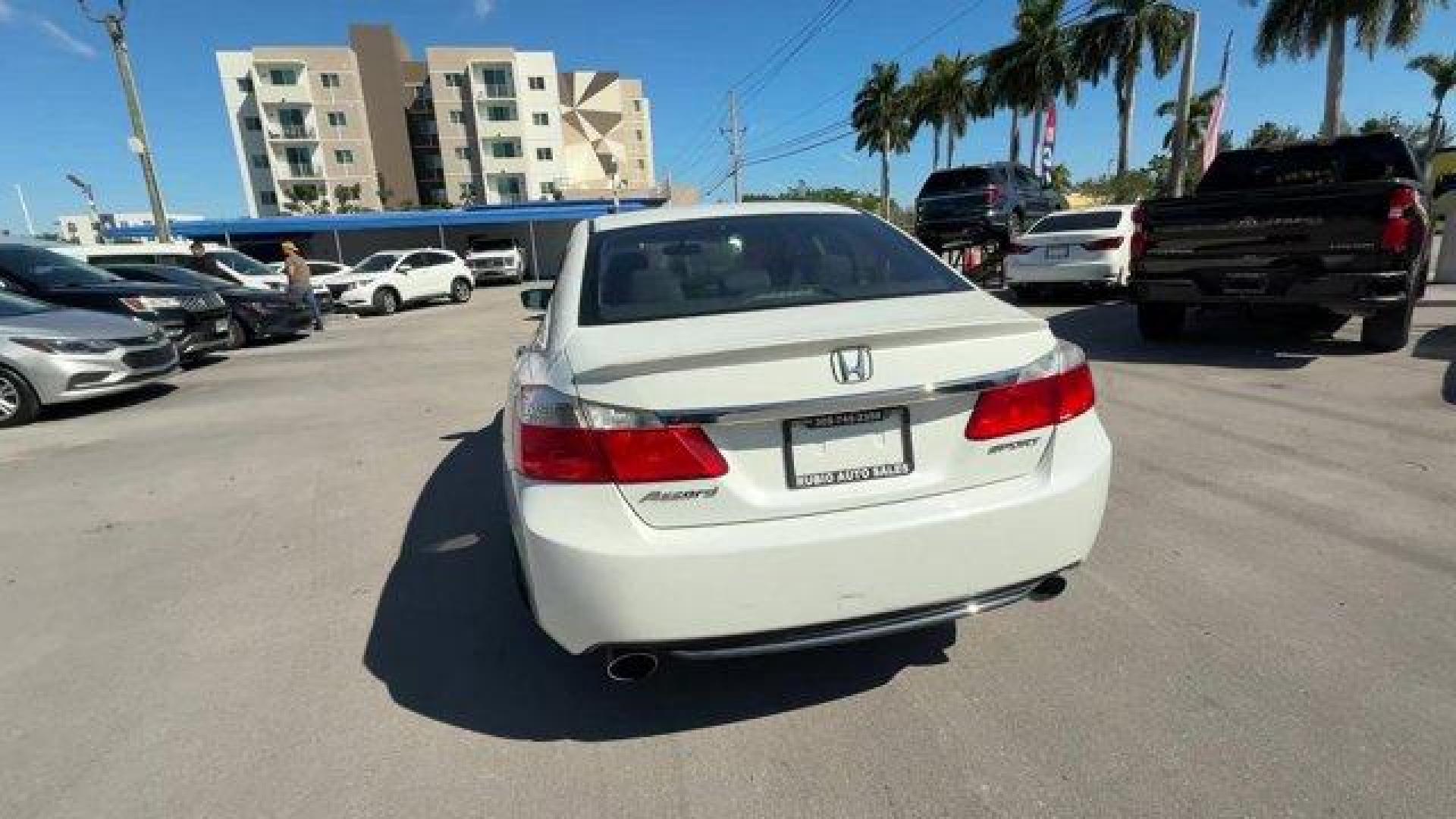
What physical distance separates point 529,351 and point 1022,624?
6.97 ft

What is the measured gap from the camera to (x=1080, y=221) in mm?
11250

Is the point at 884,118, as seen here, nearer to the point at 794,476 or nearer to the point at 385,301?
the point at 385,301

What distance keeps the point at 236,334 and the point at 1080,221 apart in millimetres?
13924

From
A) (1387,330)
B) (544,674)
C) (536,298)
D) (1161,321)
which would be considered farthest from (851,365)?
(1387,330)

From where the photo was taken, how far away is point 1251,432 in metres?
4.97

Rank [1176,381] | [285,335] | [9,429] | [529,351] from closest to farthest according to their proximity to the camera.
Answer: [529,351] < [1176,381] < [9,429] < [285,335]

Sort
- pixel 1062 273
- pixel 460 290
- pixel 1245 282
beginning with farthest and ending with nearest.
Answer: pixel 460 290, pixel 1062 273, pixel 1245 282

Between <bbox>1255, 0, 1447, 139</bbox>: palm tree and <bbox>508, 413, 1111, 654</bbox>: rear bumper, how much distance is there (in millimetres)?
34204

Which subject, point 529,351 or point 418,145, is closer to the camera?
point 529,351

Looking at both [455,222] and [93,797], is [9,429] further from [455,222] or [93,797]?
[455,222]

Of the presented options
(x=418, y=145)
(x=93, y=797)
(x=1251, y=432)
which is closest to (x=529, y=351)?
(x=93, y=797)

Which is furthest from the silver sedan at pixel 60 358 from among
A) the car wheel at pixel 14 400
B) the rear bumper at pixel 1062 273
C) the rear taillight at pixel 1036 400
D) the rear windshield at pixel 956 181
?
the rear windshield at pixel 956 181

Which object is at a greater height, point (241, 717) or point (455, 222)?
point (455, 222)

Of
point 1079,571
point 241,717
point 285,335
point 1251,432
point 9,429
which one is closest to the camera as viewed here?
point 241,717
